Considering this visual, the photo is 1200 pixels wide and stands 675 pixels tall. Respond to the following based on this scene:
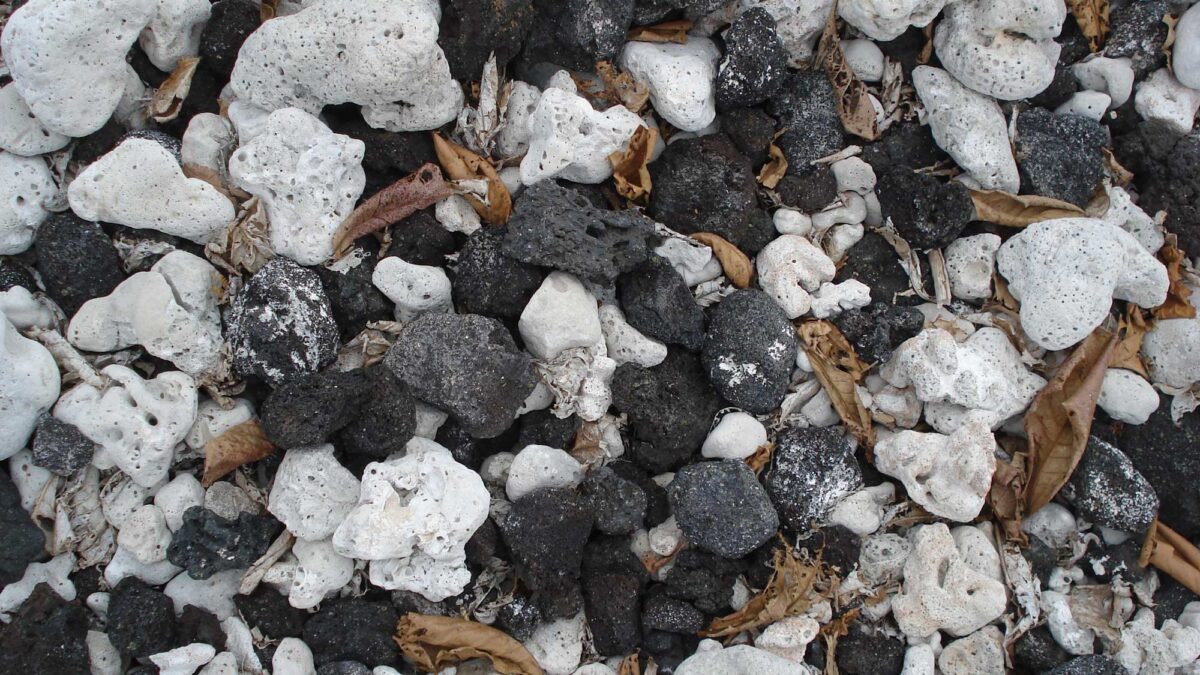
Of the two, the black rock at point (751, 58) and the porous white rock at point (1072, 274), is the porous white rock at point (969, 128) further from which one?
the black rock at point (751, 58)

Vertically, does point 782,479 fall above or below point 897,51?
below

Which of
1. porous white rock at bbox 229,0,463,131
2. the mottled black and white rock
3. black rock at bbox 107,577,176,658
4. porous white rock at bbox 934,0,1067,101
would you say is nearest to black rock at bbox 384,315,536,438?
porous white rock at bbox 229,0,463,131

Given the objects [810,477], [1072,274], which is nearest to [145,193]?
[810,477]

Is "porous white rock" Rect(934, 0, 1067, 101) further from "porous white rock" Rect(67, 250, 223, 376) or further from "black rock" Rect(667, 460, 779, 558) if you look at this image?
"porous white rock" Rect(67, 250, 223, 376)

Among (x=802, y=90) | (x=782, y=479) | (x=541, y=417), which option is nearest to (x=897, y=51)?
(x=802, y=90)

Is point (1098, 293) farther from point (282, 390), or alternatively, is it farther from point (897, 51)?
point (282, 390)
